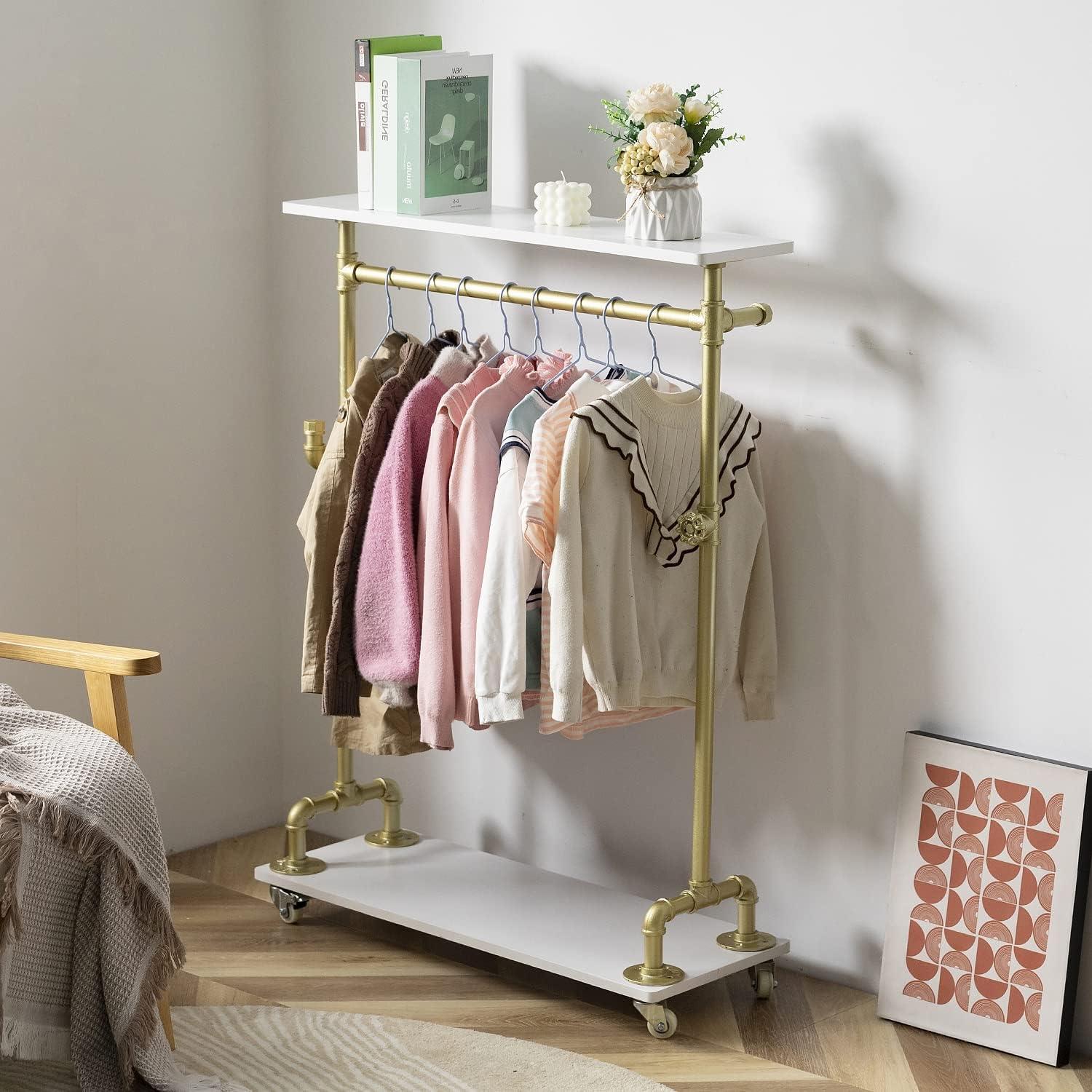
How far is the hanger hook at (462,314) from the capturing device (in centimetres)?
293

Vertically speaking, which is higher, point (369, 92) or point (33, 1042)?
point (369, 92)

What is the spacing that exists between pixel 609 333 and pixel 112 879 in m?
1.29

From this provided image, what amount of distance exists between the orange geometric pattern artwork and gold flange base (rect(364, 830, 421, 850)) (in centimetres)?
105

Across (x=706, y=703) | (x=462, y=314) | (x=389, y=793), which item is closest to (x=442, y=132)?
(x=462, y=314)

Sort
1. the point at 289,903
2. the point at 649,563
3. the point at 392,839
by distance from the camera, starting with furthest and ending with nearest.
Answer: the point at 392,839 → the point at 289,903 → the point at 649,563

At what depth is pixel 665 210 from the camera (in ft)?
8.81

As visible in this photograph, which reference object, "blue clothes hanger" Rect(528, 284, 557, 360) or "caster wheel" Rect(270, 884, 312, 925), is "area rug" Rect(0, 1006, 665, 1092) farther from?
"blue clothes hanger" Rect(528, 284, 557, 360)

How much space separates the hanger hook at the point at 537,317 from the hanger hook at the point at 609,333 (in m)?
0.11

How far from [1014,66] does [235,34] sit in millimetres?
1689

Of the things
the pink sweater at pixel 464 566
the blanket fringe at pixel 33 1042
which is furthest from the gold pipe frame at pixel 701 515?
the blanket fringe at pixel 33 1042

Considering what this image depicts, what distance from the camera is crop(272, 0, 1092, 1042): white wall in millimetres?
2609

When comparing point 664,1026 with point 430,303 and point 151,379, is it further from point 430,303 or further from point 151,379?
point 151,379

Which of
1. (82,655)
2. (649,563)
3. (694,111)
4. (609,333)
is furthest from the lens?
(609,333)

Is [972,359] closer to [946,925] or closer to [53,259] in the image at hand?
[946,925]
